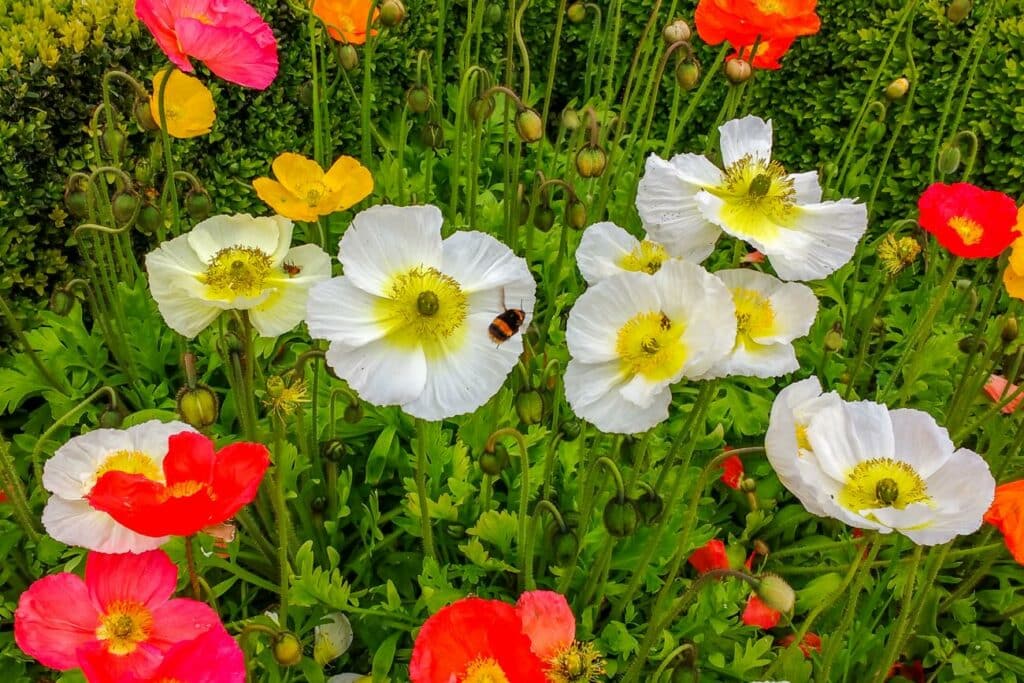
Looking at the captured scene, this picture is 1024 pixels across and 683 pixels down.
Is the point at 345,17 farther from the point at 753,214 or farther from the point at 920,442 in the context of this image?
the point at 920,442

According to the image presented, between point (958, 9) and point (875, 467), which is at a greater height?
point (958, 9)

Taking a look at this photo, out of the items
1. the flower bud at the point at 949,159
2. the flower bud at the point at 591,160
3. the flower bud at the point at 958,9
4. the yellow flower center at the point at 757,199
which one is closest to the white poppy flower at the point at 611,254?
the yellow flower center at the point at 757,199

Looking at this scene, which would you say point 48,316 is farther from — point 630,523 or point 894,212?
point 894,212

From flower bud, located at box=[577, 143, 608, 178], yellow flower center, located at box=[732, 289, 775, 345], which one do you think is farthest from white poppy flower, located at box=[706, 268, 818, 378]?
flower bud, located at box=[577, 143, 608, 178]

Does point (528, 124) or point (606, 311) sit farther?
point (528, 124)

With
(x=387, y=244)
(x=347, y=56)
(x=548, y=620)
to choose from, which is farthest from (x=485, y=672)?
(x=347, y=56)

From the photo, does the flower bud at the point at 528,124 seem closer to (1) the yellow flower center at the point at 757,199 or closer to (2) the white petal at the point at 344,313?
(1) the yellow flower center at the point at 757,199
